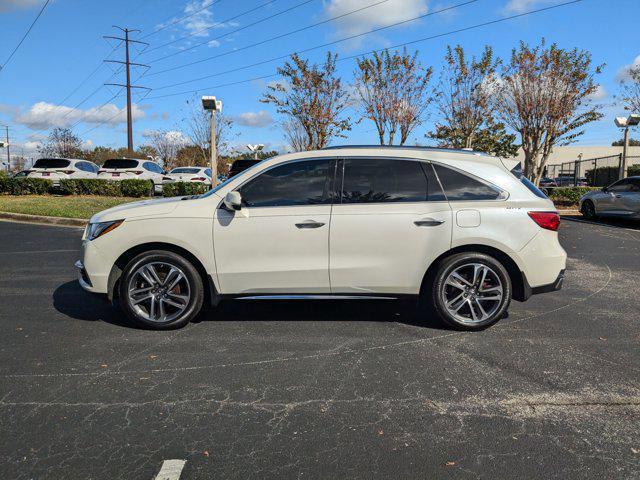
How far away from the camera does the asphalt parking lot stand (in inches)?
107

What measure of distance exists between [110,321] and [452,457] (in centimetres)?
377

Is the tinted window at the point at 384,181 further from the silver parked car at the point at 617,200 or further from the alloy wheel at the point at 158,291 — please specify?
the silver parked car at the point at 617,200

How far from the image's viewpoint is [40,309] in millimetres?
5676

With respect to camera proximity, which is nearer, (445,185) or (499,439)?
(499,439)

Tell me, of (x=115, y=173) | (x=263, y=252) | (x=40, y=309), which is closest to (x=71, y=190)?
(x=115, y=173)

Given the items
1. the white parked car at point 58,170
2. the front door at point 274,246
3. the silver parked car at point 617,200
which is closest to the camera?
the front door at point 274,246

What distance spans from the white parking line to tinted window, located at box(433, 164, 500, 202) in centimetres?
336

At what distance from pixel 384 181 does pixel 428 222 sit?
22.6 inches

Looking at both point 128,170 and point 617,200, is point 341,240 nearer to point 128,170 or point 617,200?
point 617,200

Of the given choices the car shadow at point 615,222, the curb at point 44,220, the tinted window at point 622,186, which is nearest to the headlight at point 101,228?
the curb at point 44,220

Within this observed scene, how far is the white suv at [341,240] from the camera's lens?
4820 millimetres

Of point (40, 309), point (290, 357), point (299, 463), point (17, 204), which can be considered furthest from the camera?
point (17, 204)

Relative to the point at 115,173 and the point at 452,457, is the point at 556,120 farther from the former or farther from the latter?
the point at 452,457

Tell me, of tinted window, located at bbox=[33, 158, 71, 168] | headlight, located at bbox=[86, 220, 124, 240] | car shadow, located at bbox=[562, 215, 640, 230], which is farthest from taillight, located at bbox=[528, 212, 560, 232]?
tinted window, located at bbox=[33, 158, 71, 168]
